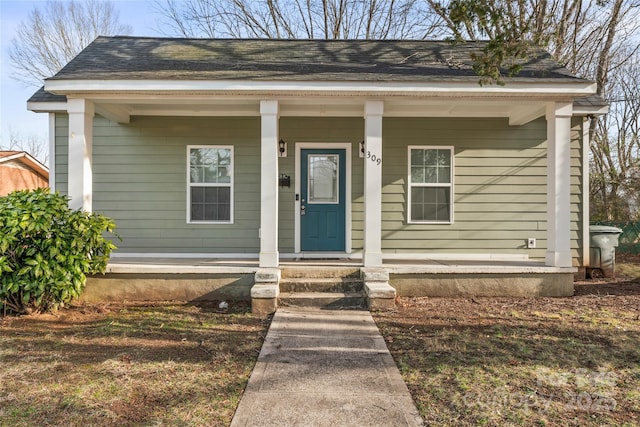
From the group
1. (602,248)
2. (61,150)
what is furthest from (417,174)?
(61,150)

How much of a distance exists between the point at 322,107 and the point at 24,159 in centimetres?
1486

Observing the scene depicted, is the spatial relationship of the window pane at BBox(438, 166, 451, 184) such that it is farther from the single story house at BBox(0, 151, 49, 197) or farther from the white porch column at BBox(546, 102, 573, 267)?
the single story house at BBox(0, 151, 49, 197)

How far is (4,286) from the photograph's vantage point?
14.1 ft

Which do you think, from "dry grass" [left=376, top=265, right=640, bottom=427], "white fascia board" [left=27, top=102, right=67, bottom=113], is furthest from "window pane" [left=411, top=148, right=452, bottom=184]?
"white fascia board" [left=27, top=102, right=67, bottom=113]

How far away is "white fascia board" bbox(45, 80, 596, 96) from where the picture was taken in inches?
196

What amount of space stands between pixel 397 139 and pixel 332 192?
1432mm

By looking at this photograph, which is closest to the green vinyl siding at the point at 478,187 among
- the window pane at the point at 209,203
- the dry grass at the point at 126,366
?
the window pane at the point at 209,203

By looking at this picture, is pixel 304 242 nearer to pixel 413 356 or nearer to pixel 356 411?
pixel 413 356

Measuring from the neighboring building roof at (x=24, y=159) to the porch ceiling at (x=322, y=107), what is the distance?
1106 cm

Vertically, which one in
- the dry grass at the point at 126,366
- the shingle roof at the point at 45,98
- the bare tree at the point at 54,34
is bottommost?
the dry grass at the point at 126,366

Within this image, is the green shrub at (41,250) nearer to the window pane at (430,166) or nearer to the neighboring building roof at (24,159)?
the window pane at (430,166)

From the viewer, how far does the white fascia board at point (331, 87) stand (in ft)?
16.4

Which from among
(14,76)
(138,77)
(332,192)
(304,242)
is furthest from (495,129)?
(14,76)

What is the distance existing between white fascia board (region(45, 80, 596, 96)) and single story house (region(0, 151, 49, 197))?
11.7 m
